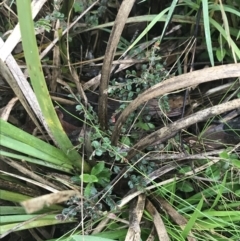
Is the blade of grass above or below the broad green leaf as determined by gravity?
above

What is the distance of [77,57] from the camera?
1.21 meters

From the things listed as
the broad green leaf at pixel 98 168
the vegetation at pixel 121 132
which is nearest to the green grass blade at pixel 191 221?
the vegetation at pixel 121 132

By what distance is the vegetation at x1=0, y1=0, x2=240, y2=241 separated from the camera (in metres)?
0.93

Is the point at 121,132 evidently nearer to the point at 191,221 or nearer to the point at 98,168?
the point at 98,168

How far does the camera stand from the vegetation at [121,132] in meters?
0.93

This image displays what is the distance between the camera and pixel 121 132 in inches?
40.4

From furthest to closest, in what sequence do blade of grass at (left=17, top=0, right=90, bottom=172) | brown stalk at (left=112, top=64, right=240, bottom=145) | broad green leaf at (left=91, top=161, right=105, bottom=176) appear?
broad green leaf at (left=91, top=161, right=105, bottom=176) < brown stalk at (left=112, top=64, right=240, bottom=145) < blade of grass at (left=17, top=0, right=90, bottom=172)

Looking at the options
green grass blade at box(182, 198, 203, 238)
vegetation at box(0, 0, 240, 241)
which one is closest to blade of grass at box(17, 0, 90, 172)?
vegetation at box(0, 0, 240, 241)

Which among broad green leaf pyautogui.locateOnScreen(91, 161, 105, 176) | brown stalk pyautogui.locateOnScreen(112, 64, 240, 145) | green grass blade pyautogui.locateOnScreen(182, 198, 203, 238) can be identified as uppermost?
brown stalk pyautogui.locateOnScreen(112, 64, 240, 145)

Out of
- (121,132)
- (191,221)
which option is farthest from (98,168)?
(191,221)

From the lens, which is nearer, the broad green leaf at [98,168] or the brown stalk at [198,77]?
the brown stalk at [198,77]

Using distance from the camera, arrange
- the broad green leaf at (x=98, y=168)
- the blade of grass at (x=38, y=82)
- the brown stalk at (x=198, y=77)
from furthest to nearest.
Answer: the broad green leaf at (x=98, y=168) < the brown stalk at (x=198, y=77) < the blade of grass at (x=38, y=82)

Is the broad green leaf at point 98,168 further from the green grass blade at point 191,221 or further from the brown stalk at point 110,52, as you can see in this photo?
the green grass blade at point 191,221

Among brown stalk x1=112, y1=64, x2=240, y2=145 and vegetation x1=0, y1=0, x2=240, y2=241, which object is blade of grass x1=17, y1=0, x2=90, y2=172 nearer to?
vegetation x1=0, y1=0, x2=240, y2=241
